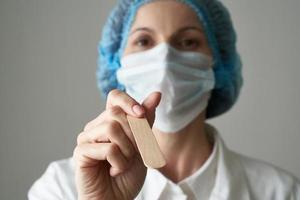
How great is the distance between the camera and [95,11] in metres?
1.32

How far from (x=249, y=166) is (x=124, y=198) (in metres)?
0.48

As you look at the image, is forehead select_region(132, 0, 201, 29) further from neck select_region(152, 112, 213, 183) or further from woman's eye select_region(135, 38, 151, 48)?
neck select_region(152, 112, 213, 183)

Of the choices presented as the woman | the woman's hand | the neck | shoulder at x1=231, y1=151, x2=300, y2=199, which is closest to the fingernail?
the woman's hand

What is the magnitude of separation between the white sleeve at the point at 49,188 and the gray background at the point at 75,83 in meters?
0.28

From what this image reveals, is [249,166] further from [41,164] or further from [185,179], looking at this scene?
[41,164]

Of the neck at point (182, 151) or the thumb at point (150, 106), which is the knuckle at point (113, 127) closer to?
the thumb at point (150, 106)

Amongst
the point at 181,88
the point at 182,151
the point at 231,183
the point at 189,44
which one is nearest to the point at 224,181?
the point at 231,183

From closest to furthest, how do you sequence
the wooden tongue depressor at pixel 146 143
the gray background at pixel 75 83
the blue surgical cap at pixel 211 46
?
1. the wooden tongue depressor at pixel 146 143
2. the blue surgical cap at pixel 211 46
3. the gray background at pixel 75 83

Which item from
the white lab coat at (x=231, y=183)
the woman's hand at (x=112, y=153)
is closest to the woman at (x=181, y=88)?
the white lab coat at (x=231, y=183)

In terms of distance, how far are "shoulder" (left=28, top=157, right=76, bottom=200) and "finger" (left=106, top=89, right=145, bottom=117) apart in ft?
1.33

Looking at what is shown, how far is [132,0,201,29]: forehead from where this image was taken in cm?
92

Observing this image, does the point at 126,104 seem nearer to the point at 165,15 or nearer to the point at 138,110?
the point at 138,110

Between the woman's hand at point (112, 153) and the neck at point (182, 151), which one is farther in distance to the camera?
the neck at point (182, 151)

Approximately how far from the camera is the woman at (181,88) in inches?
35.7
